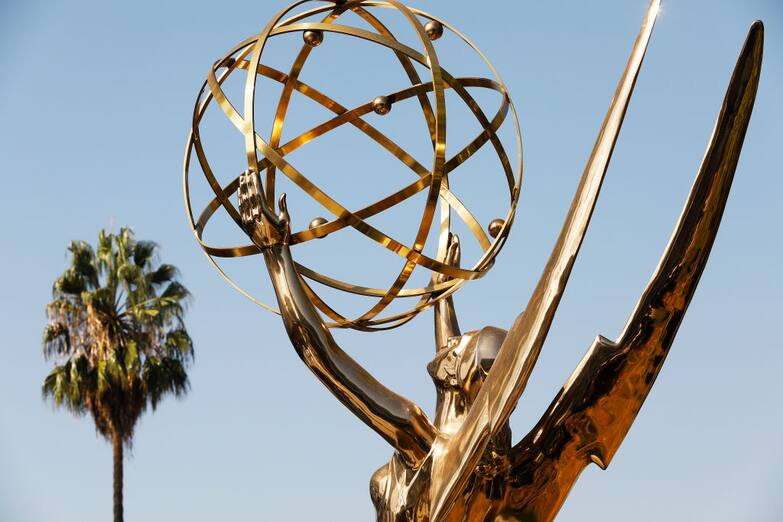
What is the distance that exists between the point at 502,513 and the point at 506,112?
7.45ft

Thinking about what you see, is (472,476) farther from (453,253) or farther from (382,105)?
(382,105)

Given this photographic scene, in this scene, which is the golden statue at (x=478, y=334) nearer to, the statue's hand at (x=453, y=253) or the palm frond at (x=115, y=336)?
the statue's hand at (x=453, y=253)

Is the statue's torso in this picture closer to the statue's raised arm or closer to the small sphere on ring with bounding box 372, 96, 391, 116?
the statue's raised arm

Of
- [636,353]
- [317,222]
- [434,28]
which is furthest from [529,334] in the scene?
[434,28]

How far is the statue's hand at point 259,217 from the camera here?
18.5 feet

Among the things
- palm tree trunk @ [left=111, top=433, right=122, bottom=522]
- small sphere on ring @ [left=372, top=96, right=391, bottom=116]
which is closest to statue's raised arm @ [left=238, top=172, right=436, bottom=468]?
small sphere on ring @ [left=372, top=96, right=391, bottom=116]

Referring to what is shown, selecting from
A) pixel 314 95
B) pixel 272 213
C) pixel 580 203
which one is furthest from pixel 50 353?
pixel 580 203

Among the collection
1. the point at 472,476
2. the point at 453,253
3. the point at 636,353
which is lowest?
the point at 472,476

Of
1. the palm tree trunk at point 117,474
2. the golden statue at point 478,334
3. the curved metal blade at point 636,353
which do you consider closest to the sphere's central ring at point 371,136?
the golden statue at point 478,334

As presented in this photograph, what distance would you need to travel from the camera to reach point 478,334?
19.8 feet

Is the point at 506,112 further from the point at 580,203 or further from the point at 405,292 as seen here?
the point at 580,203

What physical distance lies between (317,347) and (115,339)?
1380 centimetres

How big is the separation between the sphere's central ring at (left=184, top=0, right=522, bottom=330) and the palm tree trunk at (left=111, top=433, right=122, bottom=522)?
11689 mm

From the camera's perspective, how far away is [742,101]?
16.4ft
